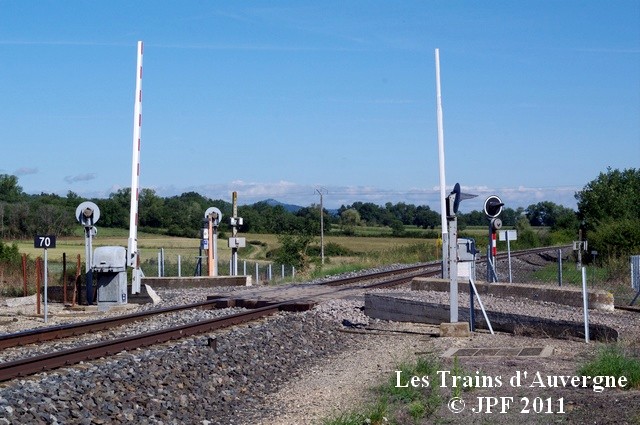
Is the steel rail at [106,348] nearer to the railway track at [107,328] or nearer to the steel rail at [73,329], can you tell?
the railway track at [107,328]

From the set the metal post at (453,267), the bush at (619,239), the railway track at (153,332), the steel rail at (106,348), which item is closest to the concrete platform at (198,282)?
the railway track at (153,332)

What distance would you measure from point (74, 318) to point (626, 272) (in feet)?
65.8

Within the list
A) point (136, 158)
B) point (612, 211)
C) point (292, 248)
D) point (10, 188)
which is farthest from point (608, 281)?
point (10, 188)

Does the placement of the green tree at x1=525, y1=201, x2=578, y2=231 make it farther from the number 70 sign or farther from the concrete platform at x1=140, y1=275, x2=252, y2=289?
the number 70 sign

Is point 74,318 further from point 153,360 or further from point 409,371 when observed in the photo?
point 409,371

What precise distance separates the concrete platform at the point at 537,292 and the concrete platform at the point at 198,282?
344 inches

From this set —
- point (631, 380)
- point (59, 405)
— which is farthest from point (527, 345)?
point (59, 405)

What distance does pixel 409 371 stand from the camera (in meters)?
12.0

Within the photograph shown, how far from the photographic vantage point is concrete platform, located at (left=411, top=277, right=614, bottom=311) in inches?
779

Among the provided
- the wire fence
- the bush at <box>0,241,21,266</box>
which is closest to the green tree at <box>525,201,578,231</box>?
the wire fence

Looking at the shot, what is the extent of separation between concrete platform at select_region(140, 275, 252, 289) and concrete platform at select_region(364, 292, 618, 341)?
412 inches

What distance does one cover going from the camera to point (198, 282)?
31141 millimetres

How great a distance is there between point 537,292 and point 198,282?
13633 mm

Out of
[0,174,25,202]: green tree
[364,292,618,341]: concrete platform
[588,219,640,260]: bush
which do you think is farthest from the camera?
[0,174,25,202]: green tree
